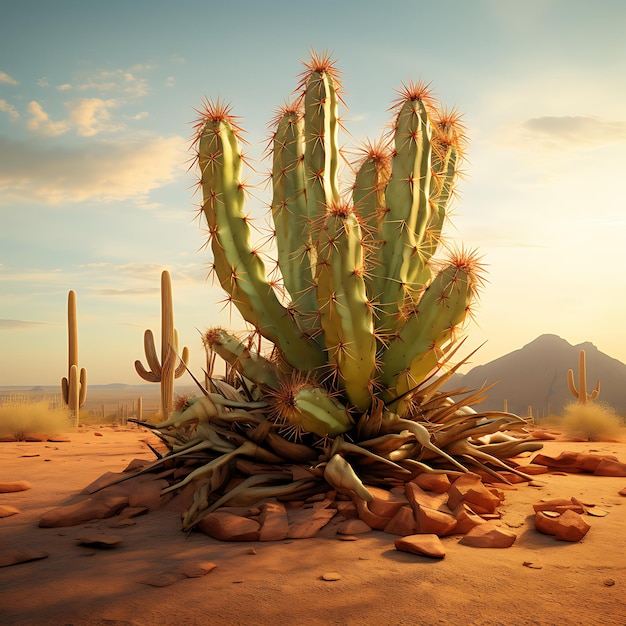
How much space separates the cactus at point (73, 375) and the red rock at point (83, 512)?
399 inches

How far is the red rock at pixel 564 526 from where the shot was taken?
4484 mm

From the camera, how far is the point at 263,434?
5.54 metres

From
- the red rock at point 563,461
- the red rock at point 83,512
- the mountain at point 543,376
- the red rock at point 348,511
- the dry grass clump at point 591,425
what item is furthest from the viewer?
the mountain at point 543,376

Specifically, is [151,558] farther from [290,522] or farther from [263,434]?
[263,434]

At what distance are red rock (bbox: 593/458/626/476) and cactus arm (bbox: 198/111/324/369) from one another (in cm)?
318

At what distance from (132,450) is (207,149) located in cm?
533

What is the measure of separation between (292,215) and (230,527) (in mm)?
2961

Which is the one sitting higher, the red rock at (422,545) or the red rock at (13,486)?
the red rock at (422,545)

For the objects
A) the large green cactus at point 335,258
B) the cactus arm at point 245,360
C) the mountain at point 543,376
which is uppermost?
the large green cactus at point 335,258

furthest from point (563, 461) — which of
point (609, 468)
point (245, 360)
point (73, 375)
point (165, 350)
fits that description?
point (73, 375)

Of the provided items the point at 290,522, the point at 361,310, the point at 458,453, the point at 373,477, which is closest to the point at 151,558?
the point at 290,522

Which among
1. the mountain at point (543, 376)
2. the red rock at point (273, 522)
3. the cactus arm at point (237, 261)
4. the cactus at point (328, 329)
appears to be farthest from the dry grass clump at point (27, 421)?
the mountain at point (543, 376)

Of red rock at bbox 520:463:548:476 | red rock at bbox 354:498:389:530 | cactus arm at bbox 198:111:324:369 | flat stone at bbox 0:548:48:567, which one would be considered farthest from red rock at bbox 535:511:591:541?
flat stone at bbox 0:548:48:567

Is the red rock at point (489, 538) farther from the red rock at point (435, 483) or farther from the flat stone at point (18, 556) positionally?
the flat stone at point (18, 556)
